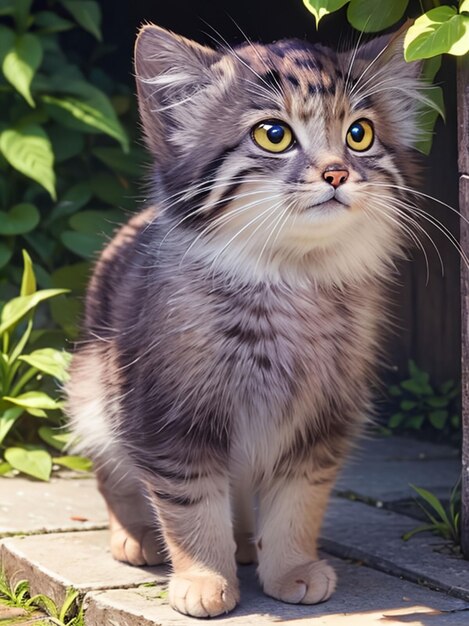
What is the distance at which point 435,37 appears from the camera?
2.75 m

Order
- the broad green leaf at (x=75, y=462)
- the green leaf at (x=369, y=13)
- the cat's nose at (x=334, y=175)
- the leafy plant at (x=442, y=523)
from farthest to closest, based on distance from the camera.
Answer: the broad green leaf at (x=75, y=462) → the leafy plant at (x=442, y=523) → the green leaf at (x=369, y=13) → the cat's nose at (x=334, y=175)

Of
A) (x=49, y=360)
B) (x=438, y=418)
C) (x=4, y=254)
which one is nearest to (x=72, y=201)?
(x=4, y=254)

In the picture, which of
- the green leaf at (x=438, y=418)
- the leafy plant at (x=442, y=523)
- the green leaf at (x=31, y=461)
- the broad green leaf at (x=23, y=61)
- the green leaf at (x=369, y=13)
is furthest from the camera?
the green leaf at (x=438, y=418)

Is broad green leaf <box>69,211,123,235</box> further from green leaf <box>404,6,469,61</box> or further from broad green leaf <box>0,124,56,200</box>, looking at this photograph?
green leaf <box>404,6,469,61</box>

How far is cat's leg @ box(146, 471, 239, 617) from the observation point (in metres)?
2.75

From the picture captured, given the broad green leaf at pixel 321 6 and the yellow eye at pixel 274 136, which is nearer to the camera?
the yellow eye at pixel 274 136

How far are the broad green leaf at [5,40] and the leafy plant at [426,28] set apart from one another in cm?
198

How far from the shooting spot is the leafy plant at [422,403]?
16.3 feet

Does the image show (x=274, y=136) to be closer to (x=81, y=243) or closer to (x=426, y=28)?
(x=426, y=28)

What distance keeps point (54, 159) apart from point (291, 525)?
7.87ft

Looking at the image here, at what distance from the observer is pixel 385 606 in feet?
9.11

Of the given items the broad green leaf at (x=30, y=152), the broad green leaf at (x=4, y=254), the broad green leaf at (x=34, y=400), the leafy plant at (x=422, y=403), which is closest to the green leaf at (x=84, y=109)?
the broad green leaf at (x=30, y=152)

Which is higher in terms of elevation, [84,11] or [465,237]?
[84,11]

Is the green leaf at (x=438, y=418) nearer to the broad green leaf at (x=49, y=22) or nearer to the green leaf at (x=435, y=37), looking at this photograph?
the broad green leaf at (x=49, y=22)
